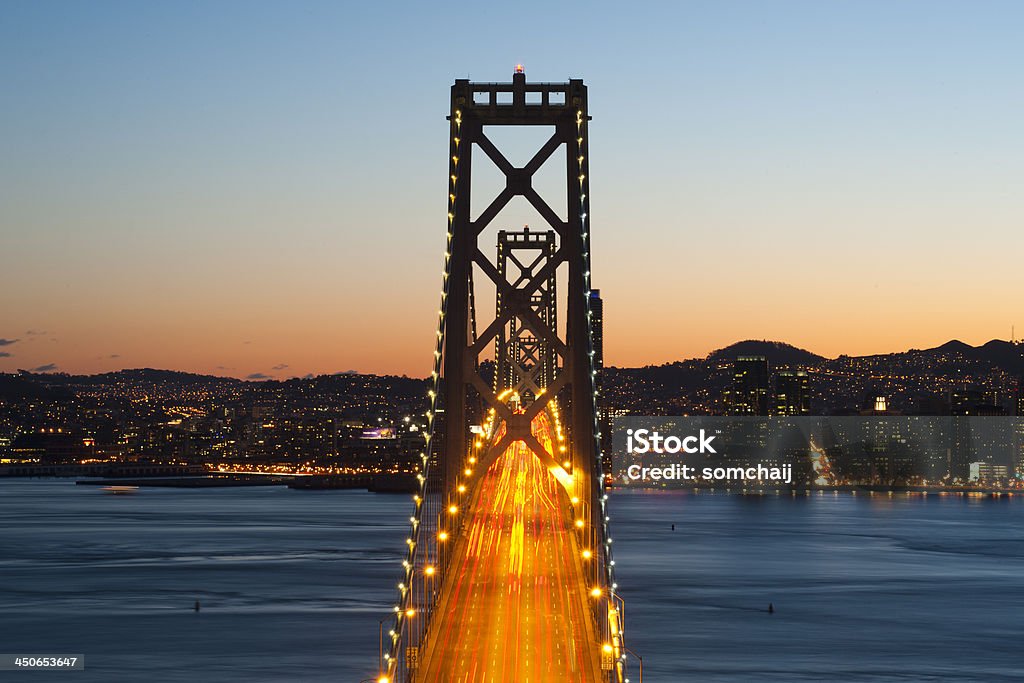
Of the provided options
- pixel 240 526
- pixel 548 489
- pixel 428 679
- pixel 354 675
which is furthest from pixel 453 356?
pixel 240 526

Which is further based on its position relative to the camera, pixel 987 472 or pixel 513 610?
pixel 987 472

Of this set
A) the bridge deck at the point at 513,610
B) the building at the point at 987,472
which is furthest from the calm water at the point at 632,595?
the building at the point at 987,472

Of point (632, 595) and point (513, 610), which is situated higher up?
point (513, 610)

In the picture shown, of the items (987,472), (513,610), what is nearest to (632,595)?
(513,610)

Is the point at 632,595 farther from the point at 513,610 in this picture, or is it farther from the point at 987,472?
the point at 987,472

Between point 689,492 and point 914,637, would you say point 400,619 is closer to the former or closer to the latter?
point 914,637

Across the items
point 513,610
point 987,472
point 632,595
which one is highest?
point 987,472
